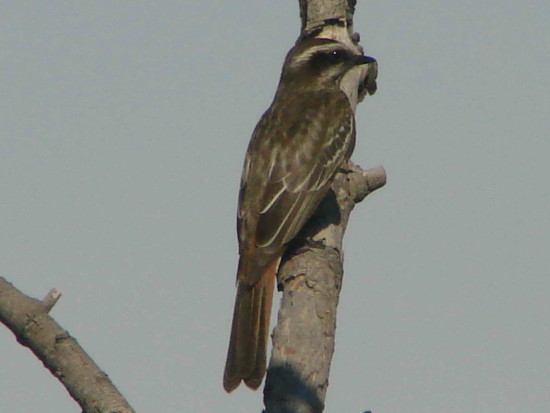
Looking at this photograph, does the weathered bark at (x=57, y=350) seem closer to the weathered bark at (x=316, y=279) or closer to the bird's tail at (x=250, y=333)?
the weathered bark at (x=316, y=279)

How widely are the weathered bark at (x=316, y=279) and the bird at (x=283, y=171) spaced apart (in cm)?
13

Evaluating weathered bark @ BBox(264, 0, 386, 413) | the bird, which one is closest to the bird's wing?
the bird

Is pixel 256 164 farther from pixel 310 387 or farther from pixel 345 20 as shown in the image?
pixel 310 387

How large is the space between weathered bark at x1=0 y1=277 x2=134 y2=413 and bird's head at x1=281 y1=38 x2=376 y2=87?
4878 mm

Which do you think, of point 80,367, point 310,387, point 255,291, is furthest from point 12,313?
point 255,291

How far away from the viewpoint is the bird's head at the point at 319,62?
Result: 1065cm

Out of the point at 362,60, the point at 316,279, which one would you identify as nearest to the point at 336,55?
the point at 362,60

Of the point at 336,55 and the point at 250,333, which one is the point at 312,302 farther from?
the point at 336,55

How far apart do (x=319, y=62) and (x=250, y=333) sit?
331 cm

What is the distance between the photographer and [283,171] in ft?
33.1

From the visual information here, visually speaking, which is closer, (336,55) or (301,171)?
(301,171)

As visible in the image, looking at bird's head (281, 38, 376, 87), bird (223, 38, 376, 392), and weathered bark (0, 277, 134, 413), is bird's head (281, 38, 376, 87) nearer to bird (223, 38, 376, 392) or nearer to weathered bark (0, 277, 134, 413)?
bird (223, 38, 376, 392)

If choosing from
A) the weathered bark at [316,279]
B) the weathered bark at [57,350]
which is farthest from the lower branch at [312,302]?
the weathered bark at [57,350]

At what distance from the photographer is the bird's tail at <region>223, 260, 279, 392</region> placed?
328 inches
